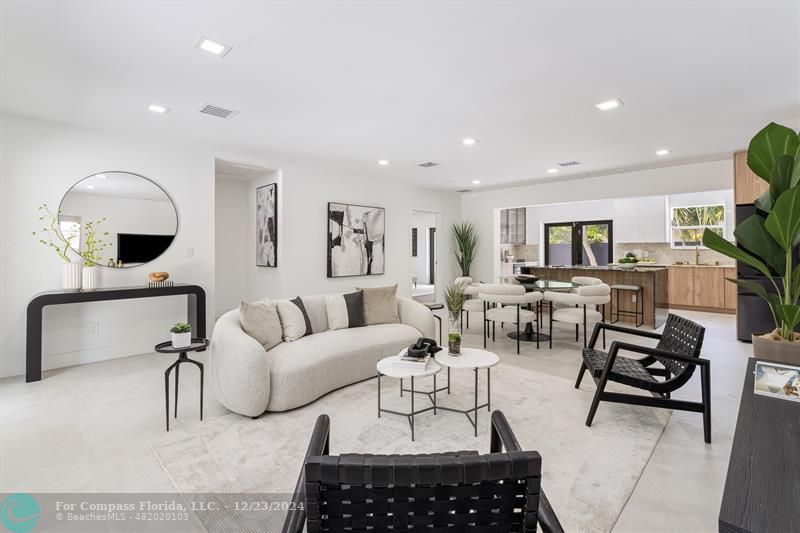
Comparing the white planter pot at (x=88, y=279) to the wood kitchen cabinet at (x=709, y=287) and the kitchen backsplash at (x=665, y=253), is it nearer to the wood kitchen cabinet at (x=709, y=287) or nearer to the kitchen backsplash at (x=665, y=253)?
the kitchen backsplash at (x=665, y=253)

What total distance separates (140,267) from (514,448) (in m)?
4.85

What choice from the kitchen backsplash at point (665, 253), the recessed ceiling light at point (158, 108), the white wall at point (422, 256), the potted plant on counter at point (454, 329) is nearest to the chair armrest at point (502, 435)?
the potted plant on counter at point (454, 329)

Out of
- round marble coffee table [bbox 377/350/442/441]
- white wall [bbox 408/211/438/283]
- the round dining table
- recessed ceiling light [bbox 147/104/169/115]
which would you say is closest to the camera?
round marble coffee table [bbox 377/350/442/441]

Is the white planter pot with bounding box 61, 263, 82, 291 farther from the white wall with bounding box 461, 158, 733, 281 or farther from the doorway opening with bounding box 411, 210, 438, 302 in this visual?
the doorway opening with bounding box 411, 210, 438, 302

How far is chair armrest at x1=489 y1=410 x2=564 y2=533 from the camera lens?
3.18ft

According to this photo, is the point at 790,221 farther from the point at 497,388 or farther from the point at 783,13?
the point at 497,388

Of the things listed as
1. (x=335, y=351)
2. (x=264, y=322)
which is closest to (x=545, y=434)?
(x=335, y=351)

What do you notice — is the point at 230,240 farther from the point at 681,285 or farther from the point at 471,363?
the point at 681,285

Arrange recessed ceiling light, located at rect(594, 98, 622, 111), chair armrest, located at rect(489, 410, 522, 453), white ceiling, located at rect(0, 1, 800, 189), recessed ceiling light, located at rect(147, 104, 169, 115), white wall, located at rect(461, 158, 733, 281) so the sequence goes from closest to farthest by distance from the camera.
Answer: chair armrest, located at rect(489, 410, 522, 453) → white ceiling, located at rect(0, 1, 800, 189) → recessed ceiling light, located at rect(594, 98, 622, 111) → recessed ceiling light, located at rect(147, 104, 169, 115) → white wall, located at rect(461, 158, 733, 281)

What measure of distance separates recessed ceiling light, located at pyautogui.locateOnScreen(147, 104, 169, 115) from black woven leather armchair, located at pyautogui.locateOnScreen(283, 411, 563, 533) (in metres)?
3.91

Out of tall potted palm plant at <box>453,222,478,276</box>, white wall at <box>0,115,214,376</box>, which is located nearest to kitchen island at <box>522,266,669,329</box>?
tall potted palm plant at <box>453,222,478,276</box>

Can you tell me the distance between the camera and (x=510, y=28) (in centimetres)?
230

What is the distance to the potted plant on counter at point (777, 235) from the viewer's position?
6.66ft

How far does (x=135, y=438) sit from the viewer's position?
8.18 feet
